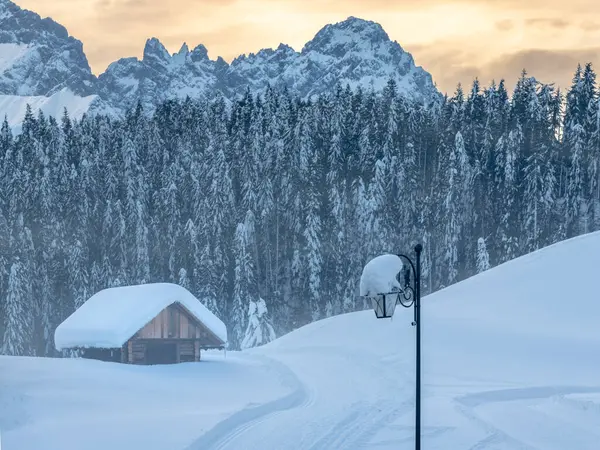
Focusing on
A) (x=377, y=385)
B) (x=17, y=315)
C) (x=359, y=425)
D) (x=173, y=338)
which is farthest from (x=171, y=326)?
(x=17, y=315)

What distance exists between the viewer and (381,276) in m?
20.7

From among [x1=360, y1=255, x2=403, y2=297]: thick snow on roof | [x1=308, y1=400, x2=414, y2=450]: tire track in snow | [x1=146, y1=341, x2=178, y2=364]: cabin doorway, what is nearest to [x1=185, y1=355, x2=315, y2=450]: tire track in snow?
[x1=308, y1=400, x2=414, y2=450]: tire track in snow

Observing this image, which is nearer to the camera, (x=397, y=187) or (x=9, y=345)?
(x=9, y=345)

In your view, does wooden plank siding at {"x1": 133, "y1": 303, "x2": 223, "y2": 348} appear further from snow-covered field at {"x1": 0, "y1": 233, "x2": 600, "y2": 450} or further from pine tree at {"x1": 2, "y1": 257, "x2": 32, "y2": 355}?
pine tree at {"x1": 2, "y1": 257, "x2": 32, "y2": 355}

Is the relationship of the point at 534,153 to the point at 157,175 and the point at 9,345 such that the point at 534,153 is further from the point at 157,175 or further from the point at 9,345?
the point at 9,345

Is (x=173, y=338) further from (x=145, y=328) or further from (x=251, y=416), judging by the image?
(x=251, y=416)

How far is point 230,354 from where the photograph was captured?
64.2m

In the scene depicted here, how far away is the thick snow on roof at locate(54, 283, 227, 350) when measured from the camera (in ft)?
166

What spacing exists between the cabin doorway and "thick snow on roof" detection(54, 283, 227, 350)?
7.63ft

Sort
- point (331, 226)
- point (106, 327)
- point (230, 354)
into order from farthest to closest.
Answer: point (331, 226) < point (230, 354) < point (106, 327)

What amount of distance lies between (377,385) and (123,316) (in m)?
13.8

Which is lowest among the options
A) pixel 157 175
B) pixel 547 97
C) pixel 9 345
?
pixel 9 345

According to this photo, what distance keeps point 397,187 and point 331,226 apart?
314 inches

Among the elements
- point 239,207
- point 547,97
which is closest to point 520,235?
point 547,97
